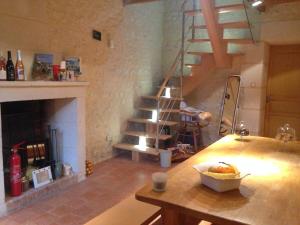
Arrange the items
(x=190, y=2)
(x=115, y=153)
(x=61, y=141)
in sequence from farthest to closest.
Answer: (x=190, y=2) < (x=115, y=153) < (x=61, y=141)

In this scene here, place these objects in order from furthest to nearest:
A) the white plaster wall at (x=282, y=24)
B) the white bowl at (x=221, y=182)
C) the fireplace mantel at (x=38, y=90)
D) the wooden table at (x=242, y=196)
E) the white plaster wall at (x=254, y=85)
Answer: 1. the white plaster wall at (x=254, y=85)
2. the white plaster wall at (x=282, y=24)
3. the fireplace mantel at (x=38, y=90)
4. the white bowl at (x=221, y=182)
5. the wooden table at (x=242, y=196)

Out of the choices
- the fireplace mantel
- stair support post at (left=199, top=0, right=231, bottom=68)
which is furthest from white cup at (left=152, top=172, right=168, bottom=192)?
stair support post at (left=199, top=0, right=231, bottom=68)

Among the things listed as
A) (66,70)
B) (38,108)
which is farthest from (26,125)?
(66,70)

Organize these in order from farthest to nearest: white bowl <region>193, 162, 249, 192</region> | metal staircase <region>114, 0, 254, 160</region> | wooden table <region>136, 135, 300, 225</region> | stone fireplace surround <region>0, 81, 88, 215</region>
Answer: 1. metal staircase <region>114, 0, 254, 160</region>
2. stone fireplace surround <region>0, 81, 88, 215</region>
3. white bowl <region>193, 162, 249, 192</region>
4. wooden table <region>136, 135, 300, 225</region>

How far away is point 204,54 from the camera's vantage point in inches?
204

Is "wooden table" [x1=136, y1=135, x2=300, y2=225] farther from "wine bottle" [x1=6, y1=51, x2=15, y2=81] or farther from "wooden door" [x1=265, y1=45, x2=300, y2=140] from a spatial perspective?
"wooden door" [x1=265, y1=45, x2=300, y2=140]

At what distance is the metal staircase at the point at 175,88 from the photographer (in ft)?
14.9

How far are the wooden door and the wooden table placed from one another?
11.7 feet

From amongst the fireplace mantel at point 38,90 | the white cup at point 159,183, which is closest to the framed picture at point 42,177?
the fireplace mantel at point 38,90

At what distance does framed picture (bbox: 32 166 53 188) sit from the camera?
307cm

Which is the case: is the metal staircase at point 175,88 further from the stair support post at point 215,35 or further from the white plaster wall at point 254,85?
the white plaster wall at point 254,85

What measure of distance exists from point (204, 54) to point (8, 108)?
137 inches

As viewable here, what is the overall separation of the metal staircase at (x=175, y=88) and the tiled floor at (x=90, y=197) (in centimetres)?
48

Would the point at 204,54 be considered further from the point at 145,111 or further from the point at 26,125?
the point at 26,125
